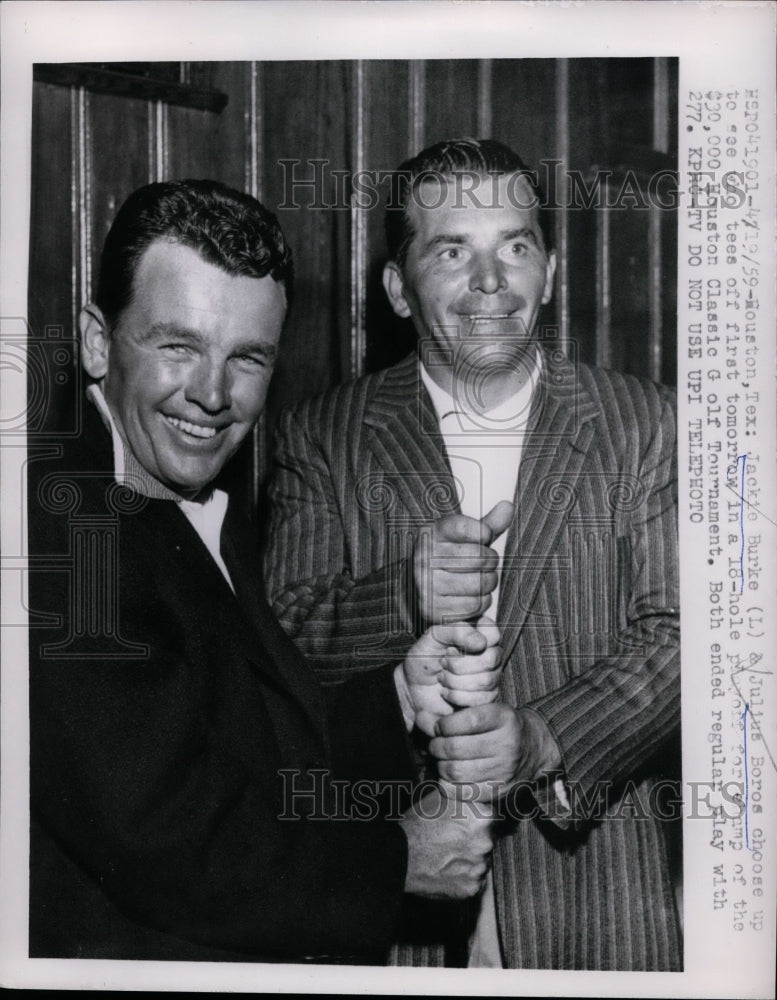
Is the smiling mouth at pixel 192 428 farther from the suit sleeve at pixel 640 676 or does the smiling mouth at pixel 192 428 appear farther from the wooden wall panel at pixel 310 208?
the suit sleeve at pixel 640 676

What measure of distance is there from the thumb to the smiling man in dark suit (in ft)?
0.42

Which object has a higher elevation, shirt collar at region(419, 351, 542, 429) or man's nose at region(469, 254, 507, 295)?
man's nose at region(469, 254, 507, 295)

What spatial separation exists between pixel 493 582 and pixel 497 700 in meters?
0.14

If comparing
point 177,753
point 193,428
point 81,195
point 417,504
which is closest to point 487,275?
point 417,504

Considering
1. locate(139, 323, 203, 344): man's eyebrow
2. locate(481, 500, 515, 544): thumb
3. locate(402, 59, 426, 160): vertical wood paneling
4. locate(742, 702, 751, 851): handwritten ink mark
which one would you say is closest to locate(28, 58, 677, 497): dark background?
locate(402, 59, 426, 160): vertical wood paneling

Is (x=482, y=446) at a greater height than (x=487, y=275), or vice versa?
(x=487, y=275)

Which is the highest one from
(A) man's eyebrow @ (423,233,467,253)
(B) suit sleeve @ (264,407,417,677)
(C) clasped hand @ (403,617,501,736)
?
(A) man's eyebrow @ (423,233,467,253)

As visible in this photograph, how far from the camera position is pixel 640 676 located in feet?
4.20

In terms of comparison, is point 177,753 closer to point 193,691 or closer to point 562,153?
point 193,691

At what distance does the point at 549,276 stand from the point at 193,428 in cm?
48

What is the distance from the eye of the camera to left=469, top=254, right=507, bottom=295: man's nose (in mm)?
1276

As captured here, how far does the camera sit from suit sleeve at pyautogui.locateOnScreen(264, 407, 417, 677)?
1.28m

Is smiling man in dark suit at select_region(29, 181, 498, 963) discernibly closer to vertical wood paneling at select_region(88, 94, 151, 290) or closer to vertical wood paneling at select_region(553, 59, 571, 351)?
vertical wood paneling at select_region(88, 94, 151, 290)

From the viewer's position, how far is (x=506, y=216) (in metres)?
1.28
